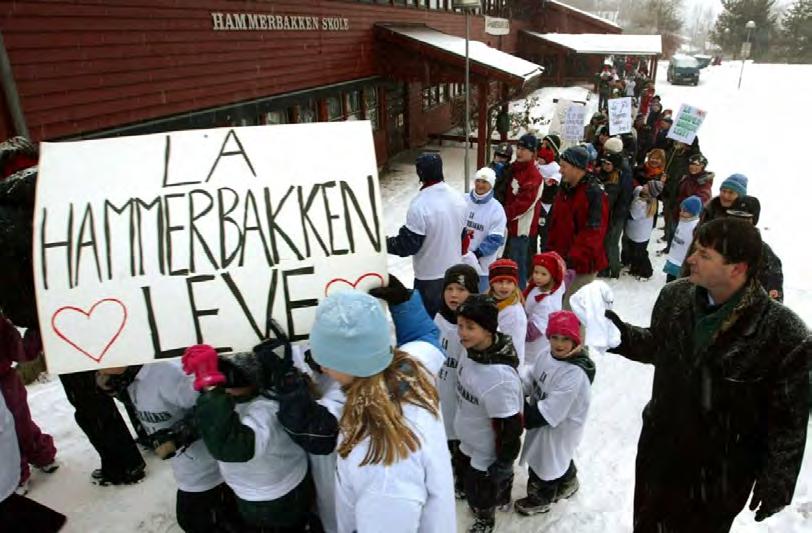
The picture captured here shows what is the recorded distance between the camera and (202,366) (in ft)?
5.75

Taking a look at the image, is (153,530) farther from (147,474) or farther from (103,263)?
(103,263)

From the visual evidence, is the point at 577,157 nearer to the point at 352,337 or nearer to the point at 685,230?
the point at 685,230

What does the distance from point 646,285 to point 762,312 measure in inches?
202

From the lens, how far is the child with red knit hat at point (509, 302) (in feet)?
11.3

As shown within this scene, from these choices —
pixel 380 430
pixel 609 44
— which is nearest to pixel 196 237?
pixel 380 430

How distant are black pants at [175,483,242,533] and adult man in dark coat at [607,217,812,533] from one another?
208cm

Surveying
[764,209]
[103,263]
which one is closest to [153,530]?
[103,263]

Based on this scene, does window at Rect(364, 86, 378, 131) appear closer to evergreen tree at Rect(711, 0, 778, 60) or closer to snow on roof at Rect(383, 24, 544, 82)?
snow on roof at Rect(383, 24, 544, 82)

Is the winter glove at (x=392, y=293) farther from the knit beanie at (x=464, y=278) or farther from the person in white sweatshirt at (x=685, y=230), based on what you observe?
the person in white sweatshirt at (x=685, y=230)

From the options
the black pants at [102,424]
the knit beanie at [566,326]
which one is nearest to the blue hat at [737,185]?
the knit beanie at [566,326]

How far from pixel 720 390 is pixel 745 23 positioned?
59.7m

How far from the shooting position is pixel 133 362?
1.87m

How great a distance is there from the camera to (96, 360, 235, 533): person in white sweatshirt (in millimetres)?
2215

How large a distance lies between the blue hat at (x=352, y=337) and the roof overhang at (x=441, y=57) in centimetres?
1114
